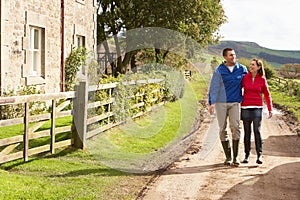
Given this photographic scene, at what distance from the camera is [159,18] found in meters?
26.7

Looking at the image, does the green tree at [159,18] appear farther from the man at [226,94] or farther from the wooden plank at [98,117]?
the man at [226,94]

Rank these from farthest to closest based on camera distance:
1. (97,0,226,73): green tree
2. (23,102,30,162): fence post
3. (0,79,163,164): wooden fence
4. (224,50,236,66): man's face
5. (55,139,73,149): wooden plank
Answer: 1. (97,0,226,73): green tree
2. (55,139,73,149): wooden plank
3. (224,50,236,66): man's face
4. (23,102,30,162): fence post
5. (0,79,163,164): wooden fence

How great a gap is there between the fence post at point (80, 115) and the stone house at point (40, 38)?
4.12m

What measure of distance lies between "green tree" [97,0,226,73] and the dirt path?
589 inches

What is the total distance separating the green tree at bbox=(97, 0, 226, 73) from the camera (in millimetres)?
26125

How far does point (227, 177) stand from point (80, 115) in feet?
10.3

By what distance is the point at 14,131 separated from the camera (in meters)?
10.0

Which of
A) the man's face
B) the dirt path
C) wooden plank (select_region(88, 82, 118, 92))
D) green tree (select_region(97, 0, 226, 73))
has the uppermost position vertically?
green tree (select_region(97, 0, 226, 73))

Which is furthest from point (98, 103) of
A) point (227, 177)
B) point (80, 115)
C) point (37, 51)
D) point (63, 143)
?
point (37, 51)

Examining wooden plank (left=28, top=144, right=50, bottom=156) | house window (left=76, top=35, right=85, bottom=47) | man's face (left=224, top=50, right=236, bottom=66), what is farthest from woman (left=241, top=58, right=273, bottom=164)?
house window (left=76, top=35, right=85, bottom=47)

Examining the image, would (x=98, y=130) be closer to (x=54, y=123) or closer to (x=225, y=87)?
(x=54, y=123)

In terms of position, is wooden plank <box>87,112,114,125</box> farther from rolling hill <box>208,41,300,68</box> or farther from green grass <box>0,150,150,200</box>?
rolling hill <box>208,41,300,68</box>

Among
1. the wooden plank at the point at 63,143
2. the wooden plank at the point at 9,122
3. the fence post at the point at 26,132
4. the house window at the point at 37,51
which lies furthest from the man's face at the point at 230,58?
the house window at the point at 37,51

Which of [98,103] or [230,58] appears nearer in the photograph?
[230,58]
